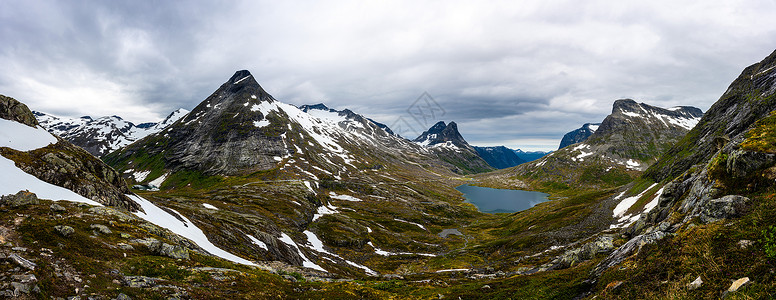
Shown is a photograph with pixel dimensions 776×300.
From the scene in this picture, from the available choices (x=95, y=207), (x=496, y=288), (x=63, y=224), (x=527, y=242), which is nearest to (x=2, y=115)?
(x=95, y=207)

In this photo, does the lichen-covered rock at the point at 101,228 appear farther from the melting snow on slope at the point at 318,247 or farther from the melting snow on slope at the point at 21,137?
the melting snow on slope at the point at 318,247

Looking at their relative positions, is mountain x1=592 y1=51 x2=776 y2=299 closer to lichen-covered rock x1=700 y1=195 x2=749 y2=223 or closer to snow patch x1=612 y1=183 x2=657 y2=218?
lichen-covered rock x1=700 y1=195 x2=749 y2=223

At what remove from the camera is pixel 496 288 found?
25938 mm

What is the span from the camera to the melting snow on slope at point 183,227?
38969mm

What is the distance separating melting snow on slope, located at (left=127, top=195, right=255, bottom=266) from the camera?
39.0m

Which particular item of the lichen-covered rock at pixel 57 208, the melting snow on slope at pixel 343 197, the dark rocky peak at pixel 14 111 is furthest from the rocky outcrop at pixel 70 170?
the melting snow on slope at pixel 343 197

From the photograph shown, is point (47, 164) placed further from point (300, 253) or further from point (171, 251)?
point (300, 253)

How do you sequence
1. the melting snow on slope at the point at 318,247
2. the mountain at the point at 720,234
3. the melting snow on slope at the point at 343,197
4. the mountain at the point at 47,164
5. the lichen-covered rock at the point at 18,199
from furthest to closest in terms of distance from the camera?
the melting snow on slope at the point at 343,197 → the melting snow on slope at the point at 318,247 → the mountain at the point at 47,164 → the lichen-covered rock at the point at 18,199 → the mountain at the point at 720,234

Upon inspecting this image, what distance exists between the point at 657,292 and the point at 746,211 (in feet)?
32.0

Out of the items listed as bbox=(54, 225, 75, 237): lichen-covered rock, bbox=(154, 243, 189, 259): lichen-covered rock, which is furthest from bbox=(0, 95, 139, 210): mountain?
bbox=(154, 243, 189, 259): lichen-covered rock

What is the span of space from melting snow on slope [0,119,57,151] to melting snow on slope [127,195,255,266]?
48.6ft

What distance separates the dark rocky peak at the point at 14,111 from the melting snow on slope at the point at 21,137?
1853 mm

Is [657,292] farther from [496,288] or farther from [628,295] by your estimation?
[496,288]

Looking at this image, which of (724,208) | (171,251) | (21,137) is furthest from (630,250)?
(21,137)
